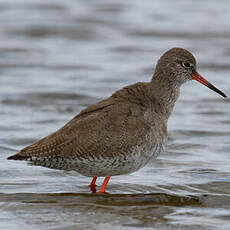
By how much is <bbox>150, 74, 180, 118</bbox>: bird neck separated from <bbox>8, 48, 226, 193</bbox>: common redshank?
0.83ft

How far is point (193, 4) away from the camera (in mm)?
22859

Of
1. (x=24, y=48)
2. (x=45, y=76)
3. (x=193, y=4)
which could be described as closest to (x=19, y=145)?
(x=45, y=76)

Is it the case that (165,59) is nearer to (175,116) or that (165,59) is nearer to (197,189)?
(197,189)

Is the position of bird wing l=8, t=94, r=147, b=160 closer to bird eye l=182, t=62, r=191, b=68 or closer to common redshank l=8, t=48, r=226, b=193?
common redshank l=8, t=48, r=226, b=193

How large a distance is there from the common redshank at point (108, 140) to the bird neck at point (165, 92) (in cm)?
25

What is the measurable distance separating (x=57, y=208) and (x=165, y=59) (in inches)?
105

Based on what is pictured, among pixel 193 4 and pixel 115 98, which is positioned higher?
pixel 193 4

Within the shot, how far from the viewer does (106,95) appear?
14555mm

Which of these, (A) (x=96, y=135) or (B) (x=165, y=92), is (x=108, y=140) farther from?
(B) (x=165, y=92)

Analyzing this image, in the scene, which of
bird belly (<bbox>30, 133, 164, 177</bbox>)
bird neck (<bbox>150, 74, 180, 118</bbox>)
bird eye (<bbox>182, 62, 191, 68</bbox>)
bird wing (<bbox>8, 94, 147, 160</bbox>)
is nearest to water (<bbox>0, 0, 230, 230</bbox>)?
bird belly (<bbox>30, 133, 164, 177</bbox>)

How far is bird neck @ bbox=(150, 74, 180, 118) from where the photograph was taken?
9.36 meters

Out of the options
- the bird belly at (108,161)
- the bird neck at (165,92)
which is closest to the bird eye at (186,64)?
the bird neck at (165,92)

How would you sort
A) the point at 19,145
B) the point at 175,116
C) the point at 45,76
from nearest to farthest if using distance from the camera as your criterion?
the point at 19,145
the point at 175,116
the point at 45,76

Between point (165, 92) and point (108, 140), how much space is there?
1338mm
